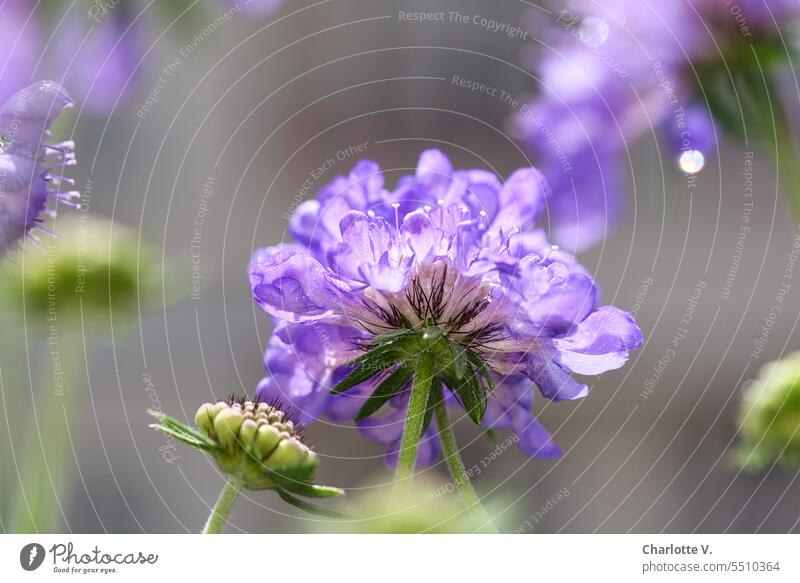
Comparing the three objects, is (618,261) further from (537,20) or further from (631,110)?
(631,110)

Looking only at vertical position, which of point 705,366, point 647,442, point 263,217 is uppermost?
point 263,217

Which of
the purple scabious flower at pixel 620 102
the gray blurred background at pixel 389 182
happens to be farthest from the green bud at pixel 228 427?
the gray blurred background at pixel 389 182

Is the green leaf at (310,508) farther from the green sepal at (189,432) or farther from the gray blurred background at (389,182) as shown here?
the gray blurred background at (389,182)

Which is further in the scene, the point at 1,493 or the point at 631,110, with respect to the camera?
the point at 631,110

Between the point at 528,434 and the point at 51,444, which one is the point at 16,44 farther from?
the point at 528,434

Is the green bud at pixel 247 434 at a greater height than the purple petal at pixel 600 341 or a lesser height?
lesser
